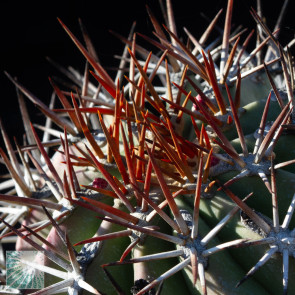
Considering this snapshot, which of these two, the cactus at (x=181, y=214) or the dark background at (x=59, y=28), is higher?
the dark background at (x=59, y=28)

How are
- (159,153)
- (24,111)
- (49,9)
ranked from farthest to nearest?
1. (49,9)
2. (24,111)
3. (159,153)

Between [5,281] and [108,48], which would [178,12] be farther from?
[5,281]

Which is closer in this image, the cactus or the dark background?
the cactus

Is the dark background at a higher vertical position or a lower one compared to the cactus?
higher

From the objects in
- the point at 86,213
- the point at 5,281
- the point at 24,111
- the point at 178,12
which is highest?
the point at 178,12

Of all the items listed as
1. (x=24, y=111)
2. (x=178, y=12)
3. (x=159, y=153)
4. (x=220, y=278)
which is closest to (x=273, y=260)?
(x=220, y=278)

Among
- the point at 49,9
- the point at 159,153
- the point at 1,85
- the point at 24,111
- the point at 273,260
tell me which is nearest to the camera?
the point at 273,260

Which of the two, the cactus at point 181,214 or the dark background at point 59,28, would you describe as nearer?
the cactus at point 181,214

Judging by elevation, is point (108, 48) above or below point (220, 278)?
above
